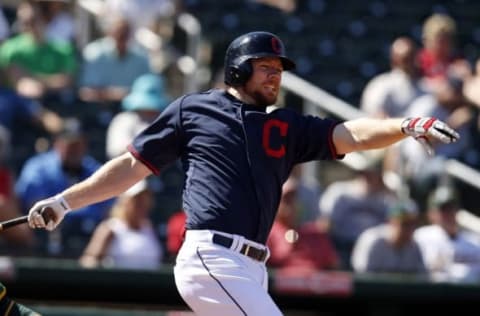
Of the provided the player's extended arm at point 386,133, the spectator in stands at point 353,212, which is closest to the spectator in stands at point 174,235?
the spectator in stands at point 353,212

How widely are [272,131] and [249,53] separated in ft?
1.21

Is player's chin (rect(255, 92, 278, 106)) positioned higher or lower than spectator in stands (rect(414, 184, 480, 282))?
higher

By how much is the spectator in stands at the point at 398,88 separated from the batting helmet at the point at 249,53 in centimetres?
502

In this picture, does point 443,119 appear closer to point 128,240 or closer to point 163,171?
point 163,171

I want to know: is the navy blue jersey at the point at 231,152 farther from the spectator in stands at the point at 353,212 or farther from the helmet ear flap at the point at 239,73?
the spectator in stands at the point at 353,212

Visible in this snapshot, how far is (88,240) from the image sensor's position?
9727 millimetres

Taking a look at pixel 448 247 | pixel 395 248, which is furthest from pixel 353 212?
pixel 448 247

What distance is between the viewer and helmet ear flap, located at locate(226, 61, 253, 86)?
5.93m

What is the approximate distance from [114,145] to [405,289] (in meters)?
2.62

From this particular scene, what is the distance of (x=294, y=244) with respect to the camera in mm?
9312

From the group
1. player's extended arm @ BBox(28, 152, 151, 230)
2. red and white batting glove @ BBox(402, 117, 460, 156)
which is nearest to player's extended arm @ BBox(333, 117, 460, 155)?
red and white batting glove @ BBox(402, 117, 460, 156)

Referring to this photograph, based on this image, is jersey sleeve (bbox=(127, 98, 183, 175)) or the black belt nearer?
the black belt

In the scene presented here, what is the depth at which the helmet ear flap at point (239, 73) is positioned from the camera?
5930 millimetres

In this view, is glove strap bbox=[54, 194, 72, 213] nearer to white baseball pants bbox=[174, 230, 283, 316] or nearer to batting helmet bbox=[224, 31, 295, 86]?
white baseball pants bbox=[174, 230, 283, 316]
